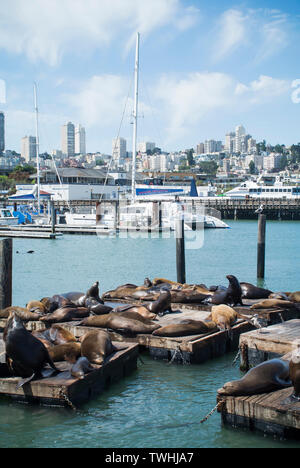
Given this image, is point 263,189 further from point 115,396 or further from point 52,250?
point 115,396

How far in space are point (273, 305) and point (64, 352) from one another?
15.8 ft

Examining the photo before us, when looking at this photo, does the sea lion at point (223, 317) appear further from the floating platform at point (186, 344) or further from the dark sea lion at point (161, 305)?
the dark sea lion at point (161, 305)

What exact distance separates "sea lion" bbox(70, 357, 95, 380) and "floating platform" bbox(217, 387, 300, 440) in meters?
1.85

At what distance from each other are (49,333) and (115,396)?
5.20ft

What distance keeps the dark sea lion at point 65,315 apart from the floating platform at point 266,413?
4.35m

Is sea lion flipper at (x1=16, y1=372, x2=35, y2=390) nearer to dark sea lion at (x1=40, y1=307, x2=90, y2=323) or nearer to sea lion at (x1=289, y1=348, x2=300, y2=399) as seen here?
dark sea lion at (x1=40, y1=307, x2=90, y2=323)

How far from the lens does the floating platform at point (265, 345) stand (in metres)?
7.88

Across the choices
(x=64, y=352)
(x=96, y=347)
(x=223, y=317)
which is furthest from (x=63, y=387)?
(x=223, y=317)

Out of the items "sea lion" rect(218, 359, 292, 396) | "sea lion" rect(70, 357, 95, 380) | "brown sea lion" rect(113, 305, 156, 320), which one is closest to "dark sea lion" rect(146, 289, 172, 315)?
"brown sea lion" rect(113, 305, 156, 320)

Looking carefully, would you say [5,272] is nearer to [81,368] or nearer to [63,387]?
[81,368]

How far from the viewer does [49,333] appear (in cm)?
822

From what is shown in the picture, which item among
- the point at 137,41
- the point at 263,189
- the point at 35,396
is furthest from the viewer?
the point at 263,189

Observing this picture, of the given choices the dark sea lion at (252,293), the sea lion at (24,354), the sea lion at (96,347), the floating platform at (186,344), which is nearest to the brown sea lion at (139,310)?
the floating platform at (186,344)

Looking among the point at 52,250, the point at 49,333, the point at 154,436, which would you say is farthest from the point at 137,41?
the point at 154,436
